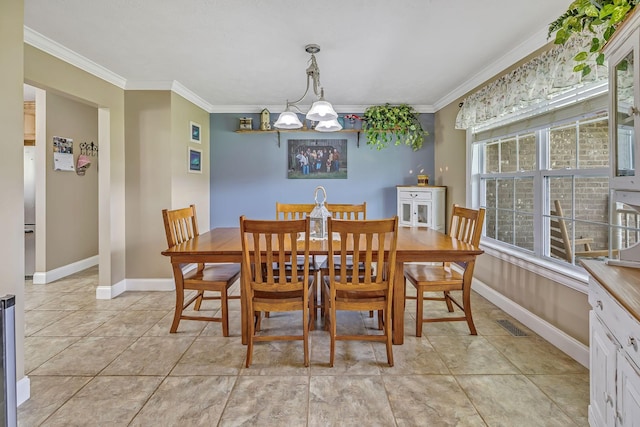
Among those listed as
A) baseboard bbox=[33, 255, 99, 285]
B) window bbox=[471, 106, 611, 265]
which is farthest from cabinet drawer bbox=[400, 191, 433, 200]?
baseboard bbox=[33, 255, 99, 285]

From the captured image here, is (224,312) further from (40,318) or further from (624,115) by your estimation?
(624,115)

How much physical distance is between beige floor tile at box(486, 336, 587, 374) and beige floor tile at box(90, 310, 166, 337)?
272cm

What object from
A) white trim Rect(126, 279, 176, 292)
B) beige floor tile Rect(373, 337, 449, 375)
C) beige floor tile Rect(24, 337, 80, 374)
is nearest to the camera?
beige floor tile Rect(373, 337, 449, 375)

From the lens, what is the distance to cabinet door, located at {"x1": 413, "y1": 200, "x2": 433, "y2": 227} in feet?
14.9

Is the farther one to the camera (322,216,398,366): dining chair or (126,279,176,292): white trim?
(126,279,176,292): white trim

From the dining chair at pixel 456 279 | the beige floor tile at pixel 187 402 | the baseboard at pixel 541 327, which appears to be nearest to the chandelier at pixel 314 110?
the dining chair at pixel 456 279

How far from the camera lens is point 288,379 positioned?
2109 millimetres

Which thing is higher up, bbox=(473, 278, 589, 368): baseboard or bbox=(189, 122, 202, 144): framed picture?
bbox=(189, 122, 202, 144): framed picture

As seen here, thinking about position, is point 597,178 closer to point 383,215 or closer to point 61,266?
point 383,215

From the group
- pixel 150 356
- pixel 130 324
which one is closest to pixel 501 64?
pixel 150 356

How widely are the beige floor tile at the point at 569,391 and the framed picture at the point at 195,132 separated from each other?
4132 millimetres

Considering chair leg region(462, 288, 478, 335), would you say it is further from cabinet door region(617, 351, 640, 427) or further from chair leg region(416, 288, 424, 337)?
cabinet door region(617, 351, 640, 427)

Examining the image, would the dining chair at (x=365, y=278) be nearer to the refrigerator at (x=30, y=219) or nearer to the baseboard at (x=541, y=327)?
the baseboard at (x=541, y=327)

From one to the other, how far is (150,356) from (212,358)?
43cm
